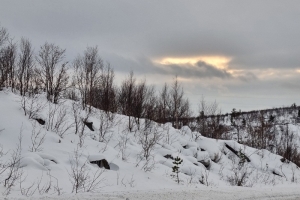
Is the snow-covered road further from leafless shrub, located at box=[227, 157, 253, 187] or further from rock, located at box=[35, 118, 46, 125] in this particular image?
rock, located at box=[35, 118, 46, 125]

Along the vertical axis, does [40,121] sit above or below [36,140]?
above

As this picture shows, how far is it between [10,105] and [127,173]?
6.13 m

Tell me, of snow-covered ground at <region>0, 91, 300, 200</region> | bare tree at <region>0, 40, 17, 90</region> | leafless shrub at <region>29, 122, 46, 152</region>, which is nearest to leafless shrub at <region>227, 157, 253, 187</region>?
snow-covered ground at <region>0, 91, 300, 200</region>

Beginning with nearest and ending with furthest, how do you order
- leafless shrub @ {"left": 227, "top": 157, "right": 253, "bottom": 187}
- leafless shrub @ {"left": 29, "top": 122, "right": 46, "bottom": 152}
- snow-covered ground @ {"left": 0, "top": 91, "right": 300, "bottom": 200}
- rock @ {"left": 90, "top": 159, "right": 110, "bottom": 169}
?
1. snow-covered ground @ {"left": 0, "top": 91, "right": 300, "bottom": 200}
2. leafless shrub @ {"left": 29, "top": 122, "right": 46, "bottom": 152}
3. rock @ {"left": 90, "top": 159, "right": 110, "bottom": 169}
4. leafless shrub @ {"left": 227, "top": 157, "right": 253, "bottom": 187}

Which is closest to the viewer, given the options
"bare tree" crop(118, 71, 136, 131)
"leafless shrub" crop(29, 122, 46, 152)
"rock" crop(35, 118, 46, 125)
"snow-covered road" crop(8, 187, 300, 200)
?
"snow-covered road" crop(8, 187, 300, 200)

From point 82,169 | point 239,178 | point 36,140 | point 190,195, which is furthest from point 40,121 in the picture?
point 239,178

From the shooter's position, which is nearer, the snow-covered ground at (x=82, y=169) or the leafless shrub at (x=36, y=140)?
the snow-covered ground at (x=82, y=169)

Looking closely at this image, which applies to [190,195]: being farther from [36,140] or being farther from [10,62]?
[10,62]

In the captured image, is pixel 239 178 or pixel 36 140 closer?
pixel 36 140

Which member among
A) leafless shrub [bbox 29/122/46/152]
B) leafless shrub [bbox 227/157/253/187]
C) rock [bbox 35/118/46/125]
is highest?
rock [bbox 35/118/46/125]

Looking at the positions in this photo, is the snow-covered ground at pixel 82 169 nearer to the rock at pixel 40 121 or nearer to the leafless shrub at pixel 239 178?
the rock at pixel 40 121

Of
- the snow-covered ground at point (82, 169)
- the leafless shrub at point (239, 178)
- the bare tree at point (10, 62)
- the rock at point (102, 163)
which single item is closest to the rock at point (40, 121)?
the snow-covered ground at point (82, 169)

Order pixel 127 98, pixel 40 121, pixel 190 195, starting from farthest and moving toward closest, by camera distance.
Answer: pixel 127 98 → pixel 40 121 → pixel 190 195

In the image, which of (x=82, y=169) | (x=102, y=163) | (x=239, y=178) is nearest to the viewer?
(x=82, y=169)
